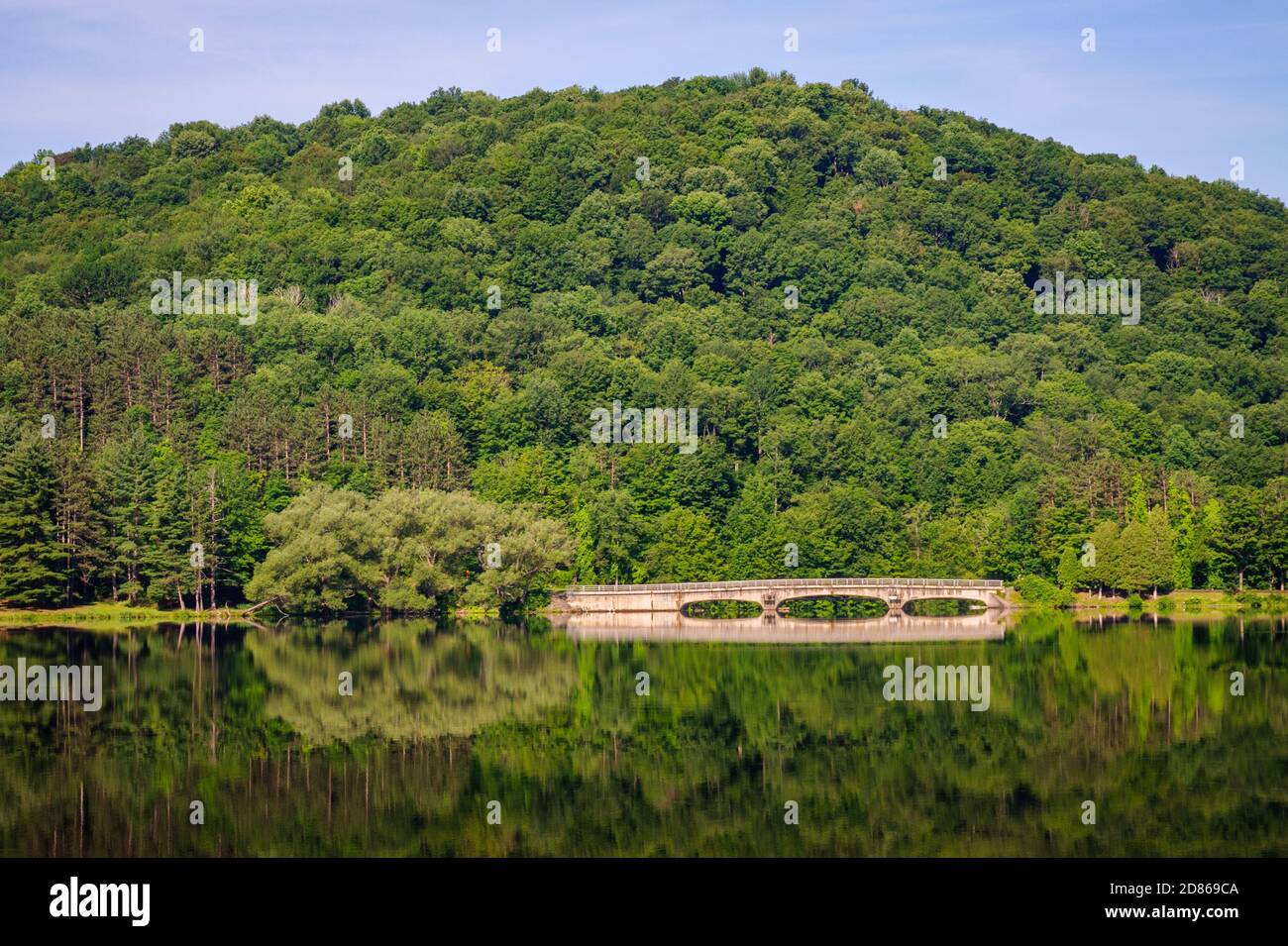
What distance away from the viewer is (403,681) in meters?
59.9

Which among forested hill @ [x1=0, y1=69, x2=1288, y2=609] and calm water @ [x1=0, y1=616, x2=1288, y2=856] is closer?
calm water @ [x1=0, y1=616, x2=1288, y2=856]

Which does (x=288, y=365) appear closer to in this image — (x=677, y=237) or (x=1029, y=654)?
(x=677, y=237)

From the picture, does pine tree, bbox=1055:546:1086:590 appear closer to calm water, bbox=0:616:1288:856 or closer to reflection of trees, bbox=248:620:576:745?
calm water, bbox=0:616:1288:856

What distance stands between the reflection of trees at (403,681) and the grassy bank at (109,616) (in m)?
8.00

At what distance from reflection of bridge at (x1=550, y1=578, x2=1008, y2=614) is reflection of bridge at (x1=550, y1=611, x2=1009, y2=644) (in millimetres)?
642

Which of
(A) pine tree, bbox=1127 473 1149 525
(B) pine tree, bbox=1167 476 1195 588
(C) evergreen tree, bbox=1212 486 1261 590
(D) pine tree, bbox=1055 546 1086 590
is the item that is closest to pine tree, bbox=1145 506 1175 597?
(B) pine tree, bbox=1167 476 1195 588

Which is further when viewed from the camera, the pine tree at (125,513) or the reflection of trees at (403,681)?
the pine tree at (125,513)

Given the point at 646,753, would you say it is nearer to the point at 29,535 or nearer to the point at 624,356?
the point at 29,535

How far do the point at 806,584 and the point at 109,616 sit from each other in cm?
3325

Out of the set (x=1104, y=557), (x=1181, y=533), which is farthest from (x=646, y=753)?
(x=1181, y=533)

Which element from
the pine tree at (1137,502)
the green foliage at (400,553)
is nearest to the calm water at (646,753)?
the green foliage at (400,553)

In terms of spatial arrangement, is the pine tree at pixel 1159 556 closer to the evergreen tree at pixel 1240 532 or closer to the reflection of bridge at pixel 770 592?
the evergreen tree at pixel 1240 532

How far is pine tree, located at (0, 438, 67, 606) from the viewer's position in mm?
82750

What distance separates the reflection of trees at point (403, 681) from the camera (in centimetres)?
5109
